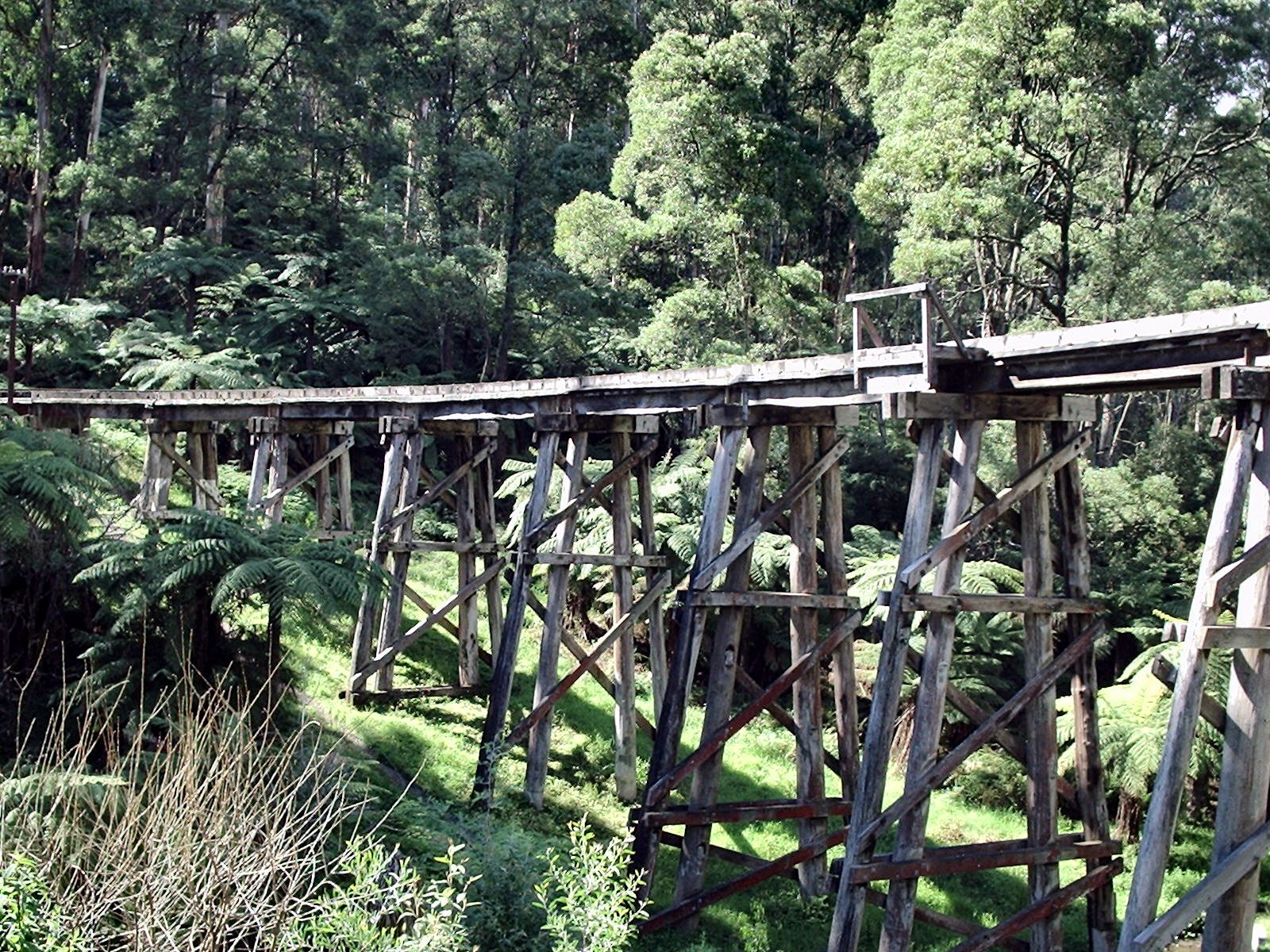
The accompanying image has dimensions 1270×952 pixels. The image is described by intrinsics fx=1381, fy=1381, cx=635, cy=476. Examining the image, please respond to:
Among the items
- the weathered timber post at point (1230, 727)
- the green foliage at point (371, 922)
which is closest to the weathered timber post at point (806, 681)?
the weathered timber post at point (1230, 727)

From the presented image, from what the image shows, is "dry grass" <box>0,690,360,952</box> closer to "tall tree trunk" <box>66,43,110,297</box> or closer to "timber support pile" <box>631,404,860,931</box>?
"timber support pile" <box>631,404,860,931</box>

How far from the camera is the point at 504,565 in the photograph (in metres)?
13.4

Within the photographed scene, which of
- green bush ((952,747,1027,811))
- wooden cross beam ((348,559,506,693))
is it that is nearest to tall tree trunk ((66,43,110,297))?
wooden cross beam ((348,559,506,693))

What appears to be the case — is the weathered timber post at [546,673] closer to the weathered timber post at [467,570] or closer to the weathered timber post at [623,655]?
the weathered timber post at [623,655]

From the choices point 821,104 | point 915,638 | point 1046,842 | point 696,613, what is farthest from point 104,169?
point 1046,842

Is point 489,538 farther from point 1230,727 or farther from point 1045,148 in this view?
point 1230,727

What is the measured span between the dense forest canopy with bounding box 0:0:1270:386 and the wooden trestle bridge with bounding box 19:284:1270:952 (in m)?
6.92

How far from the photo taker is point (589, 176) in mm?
25141

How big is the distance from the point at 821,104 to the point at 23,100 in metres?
16.7

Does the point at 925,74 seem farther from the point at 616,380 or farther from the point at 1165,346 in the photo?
the point at 1165,346

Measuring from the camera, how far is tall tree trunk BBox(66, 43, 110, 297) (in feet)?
85.4

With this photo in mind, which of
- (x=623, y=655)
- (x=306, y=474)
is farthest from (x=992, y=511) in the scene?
(x=306, y=474)

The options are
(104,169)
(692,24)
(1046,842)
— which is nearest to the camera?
(1046,842)

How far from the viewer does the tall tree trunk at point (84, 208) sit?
26.0 meters
